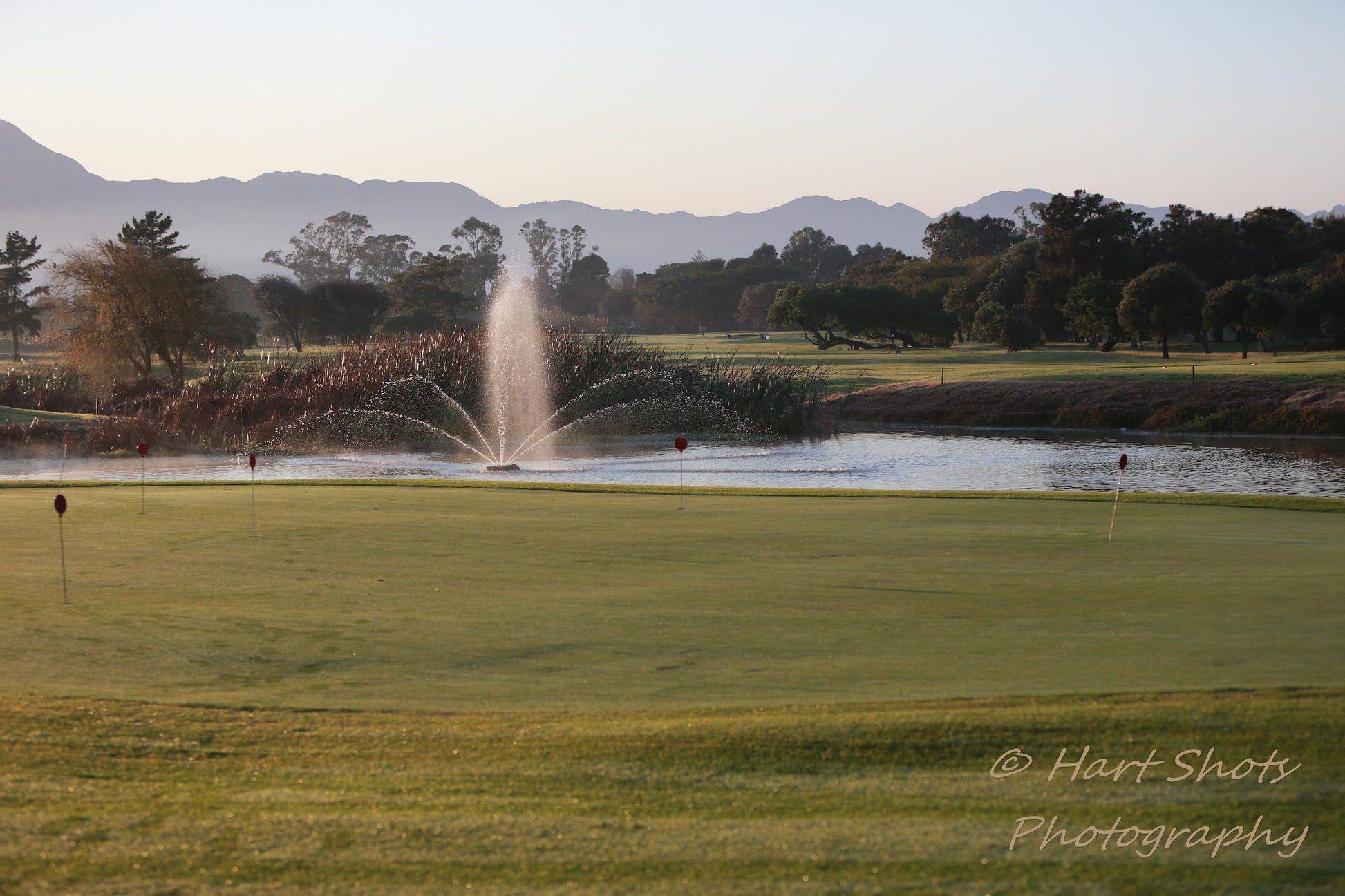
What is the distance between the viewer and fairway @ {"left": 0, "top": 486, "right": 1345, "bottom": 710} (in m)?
5.47

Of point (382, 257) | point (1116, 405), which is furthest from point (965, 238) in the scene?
point (382, 257)

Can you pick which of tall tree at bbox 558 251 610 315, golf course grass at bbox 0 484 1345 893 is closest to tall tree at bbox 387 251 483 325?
tall tree at bbox 558 251 610 315

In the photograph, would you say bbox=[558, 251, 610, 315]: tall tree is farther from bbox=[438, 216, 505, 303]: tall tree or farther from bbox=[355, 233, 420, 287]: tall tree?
bbox=[355, 233, 420, 287]: tall tree

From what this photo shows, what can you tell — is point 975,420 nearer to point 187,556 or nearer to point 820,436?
point 820,436

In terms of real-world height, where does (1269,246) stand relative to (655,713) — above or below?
above

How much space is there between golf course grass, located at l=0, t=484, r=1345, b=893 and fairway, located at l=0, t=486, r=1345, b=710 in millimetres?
34

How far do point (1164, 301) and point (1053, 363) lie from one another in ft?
22.4

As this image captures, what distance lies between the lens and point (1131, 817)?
4113mm

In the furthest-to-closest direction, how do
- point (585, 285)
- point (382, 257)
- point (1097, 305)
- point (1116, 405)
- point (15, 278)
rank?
point (382, 257) < point (585, 285) < point (15, 278) < point (1097, 305) < point (1116, 405)

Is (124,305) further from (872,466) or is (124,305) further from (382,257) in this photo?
(382,257)

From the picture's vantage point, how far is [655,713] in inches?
199

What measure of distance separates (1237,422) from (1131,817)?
1437 inches

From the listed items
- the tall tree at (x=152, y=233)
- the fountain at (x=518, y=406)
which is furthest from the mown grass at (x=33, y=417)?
the tall tree at (x=152, y=233)

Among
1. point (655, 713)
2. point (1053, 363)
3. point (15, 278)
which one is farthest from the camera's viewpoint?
point (15, 278)
